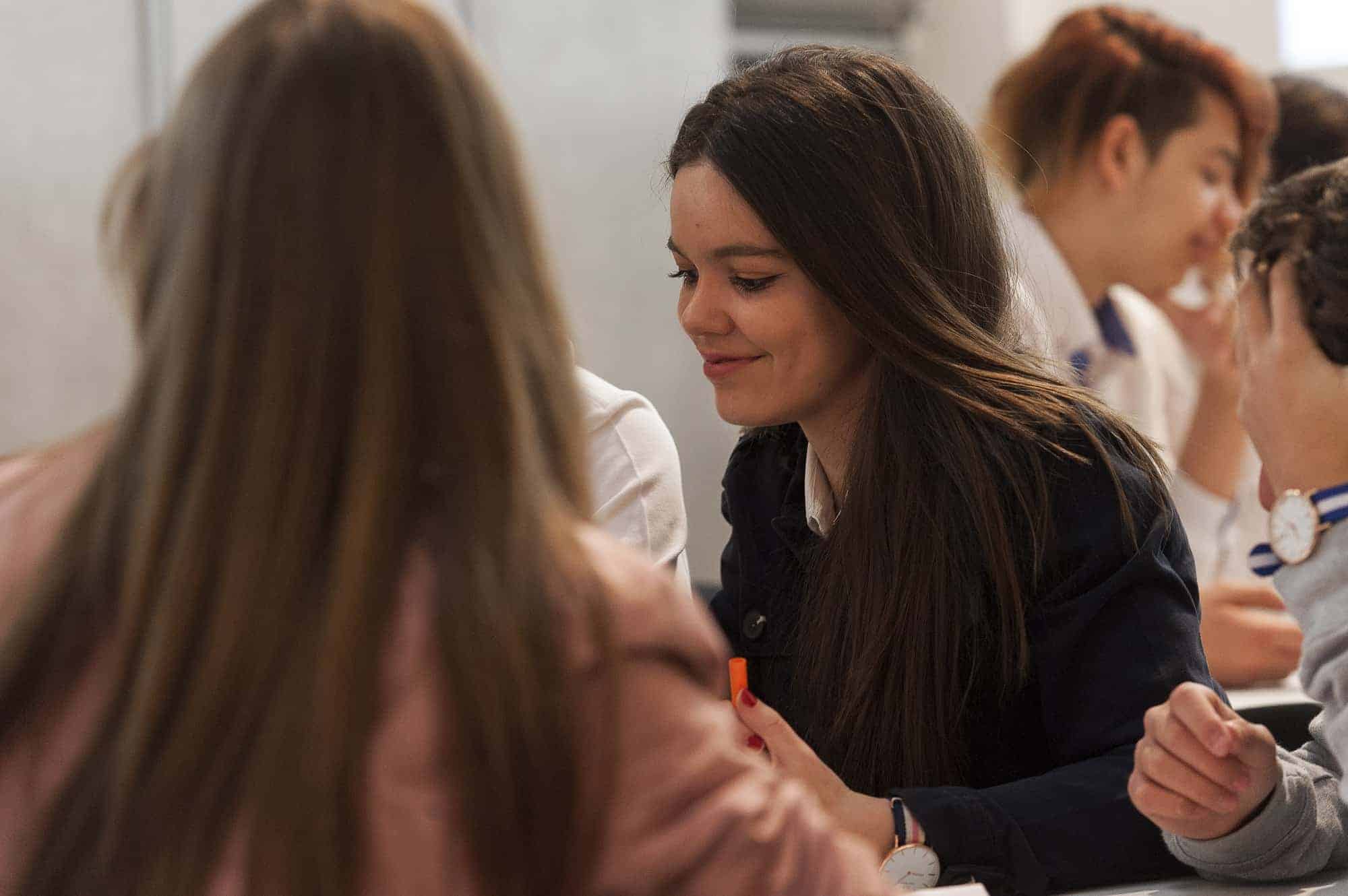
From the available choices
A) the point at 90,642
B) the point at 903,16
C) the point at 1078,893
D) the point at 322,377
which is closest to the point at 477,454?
the point at 322,377

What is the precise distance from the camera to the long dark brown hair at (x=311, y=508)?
0.64 metres

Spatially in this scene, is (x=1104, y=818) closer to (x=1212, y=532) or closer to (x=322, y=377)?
(x=322, y=377)

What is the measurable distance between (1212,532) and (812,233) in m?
1.50

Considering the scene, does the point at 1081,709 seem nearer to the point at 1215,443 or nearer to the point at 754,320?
the point at 754,320

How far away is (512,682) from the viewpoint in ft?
2.09

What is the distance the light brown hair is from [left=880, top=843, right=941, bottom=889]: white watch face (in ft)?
6.16

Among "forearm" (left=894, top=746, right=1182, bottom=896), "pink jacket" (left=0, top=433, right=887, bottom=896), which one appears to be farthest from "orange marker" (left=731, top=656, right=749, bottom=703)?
"pink jacket" (left=0, top=433, right=887, bottom=896)

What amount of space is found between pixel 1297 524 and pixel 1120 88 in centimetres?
194

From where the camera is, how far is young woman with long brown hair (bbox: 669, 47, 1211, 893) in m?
1.29

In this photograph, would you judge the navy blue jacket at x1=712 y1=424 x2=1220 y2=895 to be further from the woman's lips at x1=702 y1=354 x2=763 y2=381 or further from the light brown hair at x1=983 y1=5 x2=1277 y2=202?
the light brown hair at x1=983 y1=5 x2=1277 y2=202

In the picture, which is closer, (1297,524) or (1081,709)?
(1297,524)

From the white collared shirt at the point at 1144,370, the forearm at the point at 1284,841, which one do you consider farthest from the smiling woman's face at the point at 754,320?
the white collared shirt at the point at 1144,370

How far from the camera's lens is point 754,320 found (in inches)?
58.9

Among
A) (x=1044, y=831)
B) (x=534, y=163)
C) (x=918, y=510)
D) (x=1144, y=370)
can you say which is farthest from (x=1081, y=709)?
(x=534, y=163)
